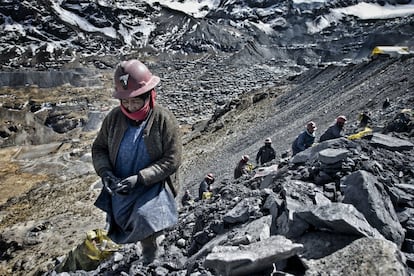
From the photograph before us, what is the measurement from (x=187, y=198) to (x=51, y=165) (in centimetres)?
1399

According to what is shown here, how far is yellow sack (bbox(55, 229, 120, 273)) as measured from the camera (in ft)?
15.6

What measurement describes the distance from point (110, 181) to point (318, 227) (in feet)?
4.74

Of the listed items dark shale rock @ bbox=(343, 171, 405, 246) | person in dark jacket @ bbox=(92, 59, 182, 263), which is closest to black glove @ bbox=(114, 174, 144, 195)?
person in dark jacket @ bbox=(92, 59, 182, 263)

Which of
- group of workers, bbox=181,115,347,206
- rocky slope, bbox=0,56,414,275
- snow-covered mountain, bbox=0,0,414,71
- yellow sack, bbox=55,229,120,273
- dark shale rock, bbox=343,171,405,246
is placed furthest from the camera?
snow-covered mountain, bbox=0,0,414,71

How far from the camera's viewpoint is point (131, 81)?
264cm

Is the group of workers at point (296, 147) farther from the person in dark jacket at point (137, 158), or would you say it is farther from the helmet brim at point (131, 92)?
the helmet brim at point (131, 92)

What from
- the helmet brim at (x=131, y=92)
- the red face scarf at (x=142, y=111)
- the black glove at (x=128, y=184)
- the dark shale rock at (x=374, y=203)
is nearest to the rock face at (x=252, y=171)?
the dark shale rock at (x=374, y=203)

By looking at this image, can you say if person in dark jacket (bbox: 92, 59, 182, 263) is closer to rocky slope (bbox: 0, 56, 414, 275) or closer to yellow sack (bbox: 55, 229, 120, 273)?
rocky slope (bbox: 0, 56, 414, 275)

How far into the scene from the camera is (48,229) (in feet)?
36.3

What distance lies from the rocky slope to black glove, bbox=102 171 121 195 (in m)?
0.78

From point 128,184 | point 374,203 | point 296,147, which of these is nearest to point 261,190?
point 374,203

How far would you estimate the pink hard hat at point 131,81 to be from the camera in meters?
2.63

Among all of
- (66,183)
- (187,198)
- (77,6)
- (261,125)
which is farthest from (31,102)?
(77,6)

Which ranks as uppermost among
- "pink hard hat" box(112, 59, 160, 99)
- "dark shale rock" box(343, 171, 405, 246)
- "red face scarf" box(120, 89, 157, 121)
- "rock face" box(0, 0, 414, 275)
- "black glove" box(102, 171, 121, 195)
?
"pink hard hat" box(112, 59, 160, 99)
